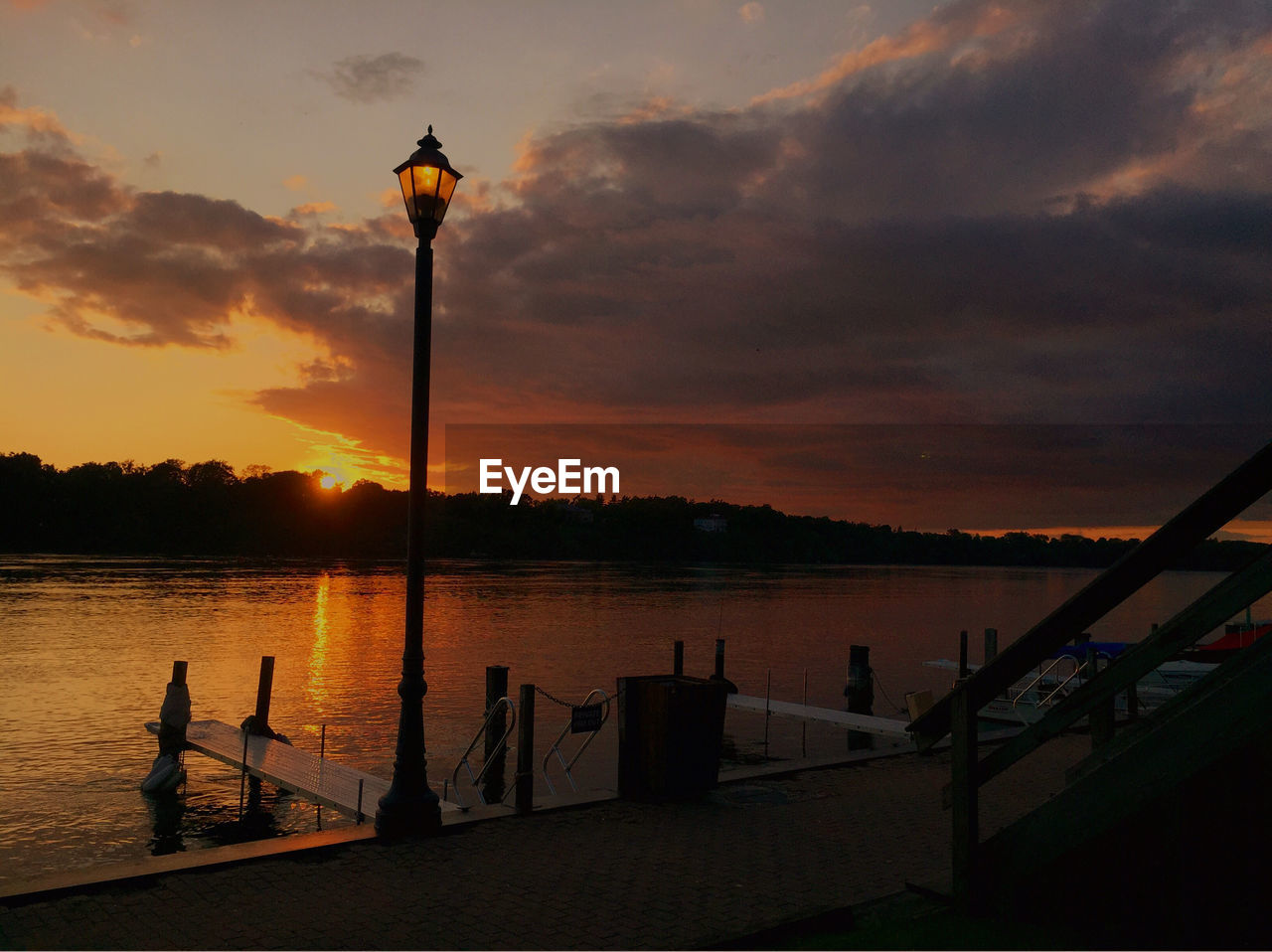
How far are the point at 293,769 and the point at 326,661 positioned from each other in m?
29.9

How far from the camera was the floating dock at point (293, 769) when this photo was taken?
44.3 ft

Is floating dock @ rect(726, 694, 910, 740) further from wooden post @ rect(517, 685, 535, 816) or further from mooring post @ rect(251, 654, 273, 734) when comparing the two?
mooring post @ rect(251, 654, 273, 734)

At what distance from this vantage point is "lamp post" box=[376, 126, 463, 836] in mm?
9711

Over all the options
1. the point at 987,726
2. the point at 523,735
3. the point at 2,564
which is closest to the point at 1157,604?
the point at 987,726

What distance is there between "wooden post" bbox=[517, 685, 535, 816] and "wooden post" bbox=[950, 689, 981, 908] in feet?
16.0

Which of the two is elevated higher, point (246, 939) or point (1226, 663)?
point (1226, 663)

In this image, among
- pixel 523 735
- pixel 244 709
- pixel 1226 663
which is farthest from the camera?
pixel 244 709

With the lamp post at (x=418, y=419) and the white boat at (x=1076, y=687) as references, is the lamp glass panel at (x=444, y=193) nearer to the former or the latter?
the lamp post at (x=418, y=419)

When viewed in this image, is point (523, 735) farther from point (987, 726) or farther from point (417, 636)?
point (987, 726)

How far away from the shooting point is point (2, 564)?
122250 mm

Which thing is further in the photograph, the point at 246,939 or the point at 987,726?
the point at 987,726

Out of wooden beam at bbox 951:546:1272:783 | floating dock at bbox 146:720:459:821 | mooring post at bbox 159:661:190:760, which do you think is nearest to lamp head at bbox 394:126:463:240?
floating dock at bbox 146:720:459:821

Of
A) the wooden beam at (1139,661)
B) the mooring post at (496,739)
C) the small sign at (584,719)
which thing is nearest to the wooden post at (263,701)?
the mooring post at (496,739)

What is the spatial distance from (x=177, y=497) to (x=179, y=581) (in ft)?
261
